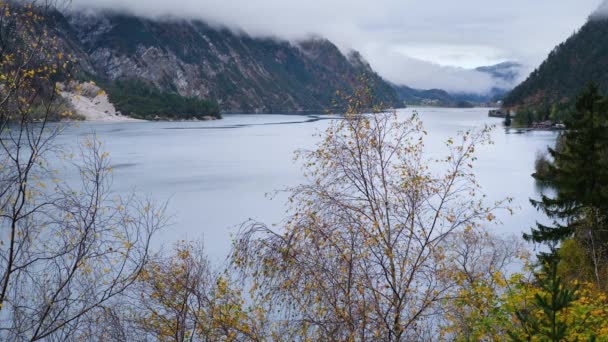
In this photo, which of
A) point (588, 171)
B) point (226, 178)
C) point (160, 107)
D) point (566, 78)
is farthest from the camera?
point (566, 78)

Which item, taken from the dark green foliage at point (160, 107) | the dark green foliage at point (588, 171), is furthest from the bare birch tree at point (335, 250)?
the dark green foliage at point (160, 107)

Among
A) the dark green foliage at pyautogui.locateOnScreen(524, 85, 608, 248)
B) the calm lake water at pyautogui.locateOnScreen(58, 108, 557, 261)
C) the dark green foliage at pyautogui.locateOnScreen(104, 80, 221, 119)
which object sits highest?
the dark green foliage at pyautogui.locateOnScreen(104, 80, 221, 119)

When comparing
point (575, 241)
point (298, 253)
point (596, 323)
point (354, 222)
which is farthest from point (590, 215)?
point (298, 253)

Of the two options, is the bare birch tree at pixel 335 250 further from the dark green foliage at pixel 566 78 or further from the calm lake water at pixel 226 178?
the dark green foliage at pixel 566 78

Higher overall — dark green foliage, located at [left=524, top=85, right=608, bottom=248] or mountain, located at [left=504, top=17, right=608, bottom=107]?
mountain, located at [left=504, top=17, right=608, bottom=107]

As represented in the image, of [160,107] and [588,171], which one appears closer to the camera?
[588,171]

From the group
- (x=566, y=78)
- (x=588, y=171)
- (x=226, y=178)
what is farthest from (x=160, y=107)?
(x=588, y=171)

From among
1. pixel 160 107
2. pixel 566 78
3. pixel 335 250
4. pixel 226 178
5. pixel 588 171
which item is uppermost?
pixel 566 78

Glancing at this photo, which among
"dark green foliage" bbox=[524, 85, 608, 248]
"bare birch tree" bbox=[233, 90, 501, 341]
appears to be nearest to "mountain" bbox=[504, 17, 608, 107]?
"dark green foliage" bbox=[524, 85, 608, 248]

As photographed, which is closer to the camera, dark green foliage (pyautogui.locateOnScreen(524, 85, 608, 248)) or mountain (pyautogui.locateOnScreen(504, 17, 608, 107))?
dark green foliage (pyautogui.locateOnScreen(524, 85, 608, 248))

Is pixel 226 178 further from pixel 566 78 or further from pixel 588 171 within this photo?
pixel 566 78

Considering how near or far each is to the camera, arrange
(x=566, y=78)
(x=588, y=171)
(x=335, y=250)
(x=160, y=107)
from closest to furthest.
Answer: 1. (x=335, y=250)
2. (x=588, y=171)
3. (x=160, y=107)
4. (x=566, y=78)

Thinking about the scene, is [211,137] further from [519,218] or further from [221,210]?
[519,218]

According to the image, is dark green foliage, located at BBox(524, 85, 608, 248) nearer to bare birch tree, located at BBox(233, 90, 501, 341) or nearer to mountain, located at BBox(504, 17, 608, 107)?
bare birch tree, located at BBox(233, 90, 501, 341)
